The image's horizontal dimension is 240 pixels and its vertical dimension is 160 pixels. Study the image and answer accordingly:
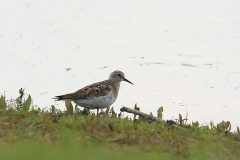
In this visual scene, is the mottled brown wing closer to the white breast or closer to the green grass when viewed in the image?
the white breast

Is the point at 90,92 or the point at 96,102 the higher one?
the point at 90,92

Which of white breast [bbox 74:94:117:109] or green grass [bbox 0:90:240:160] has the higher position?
white breast [bbox 74:94:117:109]

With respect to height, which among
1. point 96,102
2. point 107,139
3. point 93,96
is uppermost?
point 93,96

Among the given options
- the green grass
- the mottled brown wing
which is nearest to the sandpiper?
the mottled brown wing

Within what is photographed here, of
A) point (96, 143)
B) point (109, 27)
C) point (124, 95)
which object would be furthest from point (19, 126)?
point (109, 27)

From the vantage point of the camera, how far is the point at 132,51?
72.6 ft

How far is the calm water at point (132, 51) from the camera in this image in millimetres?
17391

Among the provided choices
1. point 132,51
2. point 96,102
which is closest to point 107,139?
point 96,102

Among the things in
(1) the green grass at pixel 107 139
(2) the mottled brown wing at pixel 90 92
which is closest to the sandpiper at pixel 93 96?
(2) the mottled brown wing at pixel 90 92

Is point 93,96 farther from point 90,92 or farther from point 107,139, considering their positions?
point 107,139

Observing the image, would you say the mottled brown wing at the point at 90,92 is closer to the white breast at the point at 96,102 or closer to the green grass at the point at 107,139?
the white breast at the point at 96,102

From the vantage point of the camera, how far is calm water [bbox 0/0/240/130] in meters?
17.4

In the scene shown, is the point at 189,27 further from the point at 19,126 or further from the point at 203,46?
the point at 19,126

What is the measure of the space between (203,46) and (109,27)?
5388mm
